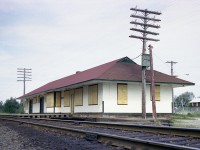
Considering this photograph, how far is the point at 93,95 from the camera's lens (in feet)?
85.7

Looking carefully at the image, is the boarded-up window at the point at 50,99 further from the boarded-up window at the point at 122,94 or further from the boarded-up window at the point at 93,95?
the boarded-up window at the point at 122,94

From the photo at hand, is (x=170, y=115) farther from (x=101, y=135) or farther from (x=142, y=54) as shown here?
(x=101, y=135)

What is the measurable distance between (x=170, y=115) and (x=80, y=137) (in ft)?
60.5

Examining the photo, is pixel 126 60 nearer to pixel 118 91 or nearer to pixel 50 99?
pixel 118 91

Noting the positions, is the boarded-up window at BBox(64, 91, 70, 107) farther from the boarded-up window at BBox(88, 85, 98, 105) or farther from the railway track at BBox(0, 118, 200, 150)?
the railway track at BBox(0, 118, 200, 150)

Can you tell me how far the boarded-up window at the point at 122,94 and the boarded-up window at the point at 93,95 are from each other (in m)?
1.75

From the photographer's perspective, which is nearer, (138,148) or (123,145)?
(138,148)

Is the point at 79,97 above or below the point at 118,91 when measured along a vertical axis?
below

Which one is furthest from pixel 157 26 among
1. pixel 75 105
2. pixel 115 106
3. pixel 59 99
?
pixel 59 99

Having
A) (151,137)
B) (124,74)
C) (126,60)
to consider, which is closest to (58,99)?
(126,60)

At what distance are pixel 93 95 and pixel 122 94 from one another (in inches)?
94.4

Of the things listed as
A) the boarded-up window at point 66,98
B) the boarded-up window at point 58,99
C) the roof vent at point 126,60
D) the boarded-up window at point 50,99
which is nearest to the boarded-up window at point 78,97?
the boarded-up window at point 66,98

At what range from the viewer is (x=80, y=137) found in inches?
403

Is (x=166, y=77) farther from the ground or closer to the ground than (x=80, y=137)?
farther from the ground
